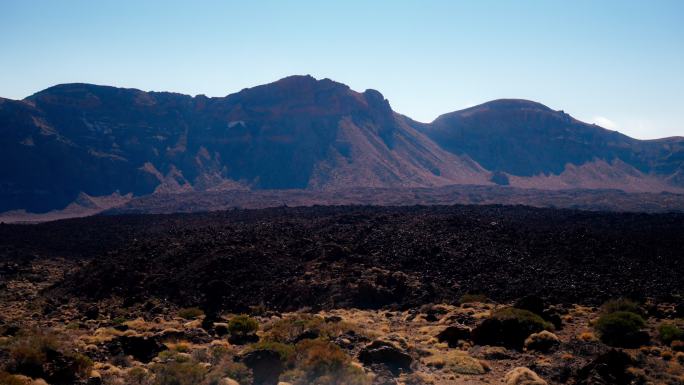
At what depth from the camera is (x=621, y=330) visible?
18.9m

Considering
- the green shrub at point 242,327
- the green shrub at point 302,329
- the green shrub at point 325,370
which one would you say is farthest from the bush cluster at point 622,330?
the green shrub at point 242,327

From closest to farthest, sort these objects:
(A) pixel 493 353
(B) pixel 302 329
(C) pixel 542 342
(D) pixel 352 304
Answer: (A) pixel 493 353 < (C) pixel 542 342 < (B) pixel 302 329 < (D) pixel 352 304

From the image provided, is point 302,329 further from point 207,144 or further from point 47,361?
point 207,144

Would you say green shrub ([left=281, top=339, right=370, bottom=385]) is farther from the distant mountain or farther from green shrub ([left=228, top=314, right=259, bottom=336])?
the distant mountain

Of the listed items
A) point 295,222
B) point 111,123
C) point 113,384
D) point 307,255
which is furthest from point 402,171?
point 113,384

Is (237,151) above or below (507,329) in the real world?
above

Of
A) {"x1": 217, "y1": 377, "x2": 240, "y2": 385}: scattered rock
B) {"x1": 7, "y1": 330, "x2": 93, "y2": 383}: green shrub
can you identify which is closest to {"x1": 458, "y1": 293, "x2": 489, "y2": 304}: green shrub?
{"x1": 217, "y1": 377, "x2": 240, "y2": 385}: scattered rock

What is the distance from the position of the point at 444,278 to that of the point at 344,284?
5893 mm

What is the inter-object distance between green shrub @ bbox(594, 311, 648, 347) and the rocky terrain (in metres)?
0.05

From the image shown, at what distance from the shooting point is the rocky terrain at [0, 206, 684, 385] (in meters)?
15.2

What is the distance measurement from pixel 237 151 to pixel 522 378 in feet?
499

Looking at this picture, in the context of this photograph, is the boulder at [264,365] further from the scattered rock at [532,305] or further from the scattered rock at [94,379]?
the scattered rock at [532,305]

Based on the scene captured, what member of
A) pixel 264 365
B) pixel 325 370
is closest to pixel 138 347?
pixel 264 365

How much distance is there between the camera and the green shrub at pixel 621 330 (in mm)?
18469
